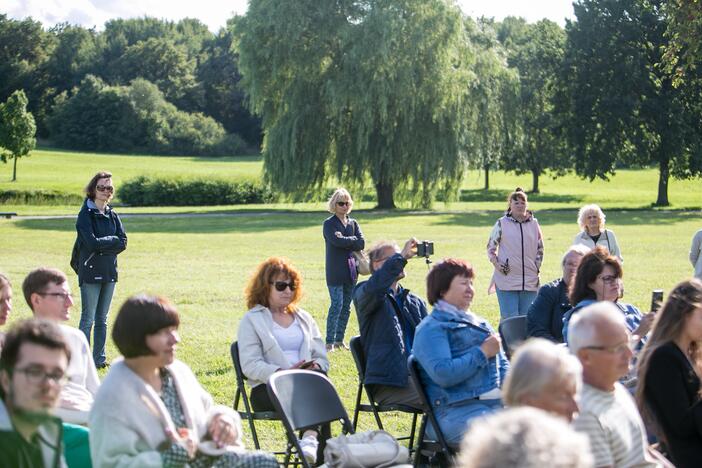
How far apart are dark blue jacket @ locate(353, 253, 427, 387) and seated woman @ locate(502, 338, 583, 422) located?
3510 millimetres

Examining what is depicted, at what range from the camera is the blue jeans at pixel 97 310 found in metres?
10.5

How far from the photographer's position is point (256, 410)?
23.1 feet

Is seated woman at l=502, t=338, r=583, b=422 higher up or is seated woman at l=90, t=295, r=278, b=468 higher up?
seated woman at l=502, t=338, r=583, b=422

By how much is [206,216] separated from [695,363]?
39454 mm

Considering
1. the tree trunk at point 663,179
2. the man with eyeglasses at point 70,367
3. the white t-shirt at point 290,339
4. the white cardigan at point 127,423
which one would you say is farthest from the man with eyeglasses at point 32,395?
the tree trunk at point 663,179

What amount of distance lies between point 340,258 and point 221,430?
24.9 ft

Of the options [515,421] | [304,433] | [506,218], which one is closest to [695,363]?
[304,433]

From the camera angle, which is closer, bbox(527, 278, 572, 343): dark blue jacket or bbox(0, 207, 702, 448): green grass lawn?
bbox(527, 278, 572, 343): dark blue jacket

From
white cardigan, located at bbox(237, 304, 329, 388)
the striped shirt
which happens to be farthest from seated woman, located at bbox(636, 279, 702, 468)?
white cardigan, located at bbox(237, 304, 329, 388)

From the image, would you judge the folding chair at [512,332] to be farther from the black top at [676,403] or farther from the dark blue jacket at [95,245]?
the dark blue jacket at [95,245]

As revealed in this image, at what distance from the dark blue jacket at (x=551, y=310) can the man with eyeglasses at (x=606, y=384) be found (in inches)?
132

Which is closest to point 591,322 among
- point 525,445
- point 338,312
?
point 525,445

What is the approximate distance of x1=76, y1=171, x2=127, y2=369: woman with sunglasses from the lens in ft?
34.1

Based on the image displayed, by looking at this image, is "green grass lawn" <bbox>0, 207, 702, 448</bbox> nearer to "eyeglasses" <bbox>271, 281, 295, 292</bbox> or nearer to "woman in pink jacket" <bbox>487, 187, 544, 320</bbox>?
"eyeglasses" <bbox>271, 281, 295, 292</bbox>
